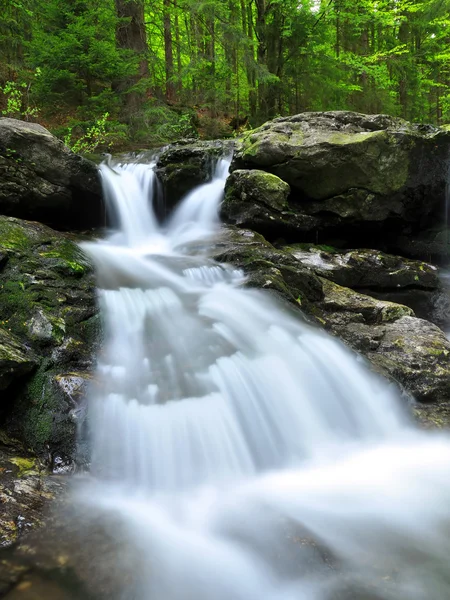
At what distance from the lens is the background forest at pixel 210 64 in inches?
451

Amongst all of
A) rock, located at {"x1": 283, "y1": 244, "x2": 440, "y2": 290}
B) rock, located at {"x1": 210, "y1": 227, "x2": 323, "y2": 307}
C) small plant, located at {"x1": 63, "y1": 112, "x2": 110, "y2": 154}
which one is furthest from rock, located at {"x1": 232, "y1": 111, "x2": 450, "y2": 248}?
small plant, located at {"x1": 63, "y1": 112, "x2": 110, "y2": 154}

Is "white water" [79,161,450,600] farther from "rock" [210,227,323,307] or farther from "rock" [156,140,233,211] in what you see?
"rock" [156,140,233,211]

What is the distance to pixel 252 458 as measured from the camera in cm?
365

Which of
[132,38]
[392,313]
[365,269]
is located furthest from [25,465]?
[132,38]

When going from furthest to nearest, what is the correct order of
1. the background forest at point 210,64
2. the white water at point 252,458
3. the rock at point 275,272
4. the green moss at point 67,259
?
the background forest at point 210,64 → the rock at point 275,272 → the green moss at point 67,259 → the white water at point 252,458

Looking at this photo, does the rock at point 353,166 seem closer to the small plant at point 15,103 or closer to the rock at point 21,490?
the small plant at point 15,103

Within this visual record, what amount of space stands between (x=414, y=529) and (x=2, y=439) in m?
2.97

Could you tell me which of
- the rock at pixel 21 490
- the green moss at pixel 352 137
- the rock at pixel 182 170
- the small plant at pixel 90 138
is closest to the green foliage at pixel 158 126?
the small plant at pixel 90 138

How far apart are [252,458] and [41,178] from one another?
5430 mm

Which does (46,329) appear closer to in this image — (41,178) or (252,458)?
(252,458)

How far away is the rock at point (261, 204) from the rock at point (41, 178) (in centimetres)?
243

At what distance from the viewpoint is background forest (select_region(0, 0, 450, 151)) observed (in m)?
11.5

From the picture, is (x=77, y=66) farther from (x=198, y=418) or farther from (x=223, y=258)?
(x=198, y=418)

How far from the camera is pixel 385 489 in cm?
341
